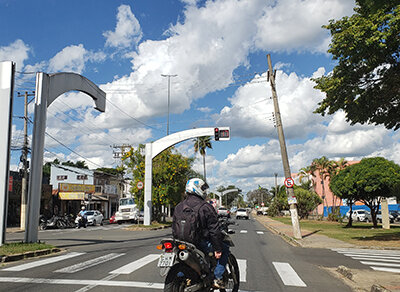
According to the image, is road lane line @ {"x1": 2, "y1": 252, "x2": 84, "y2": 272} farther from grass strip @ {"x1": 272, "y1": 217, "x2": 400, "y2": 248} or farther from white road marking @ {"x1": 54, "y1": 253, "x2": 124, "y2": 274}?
grass strip @ {"x1": 272, "y1": 217, "x2": 400, "y2": 248}

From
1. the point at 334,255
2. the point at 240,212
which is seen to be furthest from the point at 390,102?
the point at 240,212

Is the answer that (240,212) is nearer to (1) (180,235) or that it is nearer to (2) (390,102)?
(2) (390,102)

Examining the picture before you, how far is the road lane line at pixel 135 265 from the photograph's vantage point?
834 cm

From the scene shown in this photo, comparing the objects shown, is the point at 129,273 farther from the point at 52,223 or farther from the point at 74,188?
the point at 74,188

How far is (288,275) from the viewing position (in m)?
8.55

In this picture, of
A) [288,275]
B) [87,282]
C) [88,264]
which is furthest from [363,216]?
[87,282]

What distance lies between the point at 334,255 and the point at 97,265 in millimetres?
8103

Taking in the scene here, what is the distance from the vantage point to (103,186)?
57062 millimetres

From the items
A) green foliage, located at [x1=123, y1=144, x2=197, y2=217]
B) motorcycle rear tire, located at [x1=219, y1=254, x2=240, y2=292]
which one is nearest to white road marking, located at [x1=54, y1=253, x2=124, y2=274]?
motorcycle rear tire, located at [x1=219, y1=254, x2=240, y2=292]

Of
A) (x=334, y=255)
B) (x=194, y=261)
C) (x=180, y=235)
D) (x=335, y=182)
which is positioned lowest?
(x=334, y=255)

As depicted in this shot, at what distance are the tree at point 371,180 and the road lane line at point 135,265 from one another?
20.5 metres

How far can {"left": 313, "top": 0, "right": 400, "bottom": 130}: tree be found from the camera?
1345 centimetres

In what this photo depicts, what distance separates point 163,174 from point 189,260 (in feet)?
88.8

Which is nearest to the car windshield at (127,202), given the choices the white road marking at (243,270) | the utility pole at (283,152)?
the utility pole at (283,152)
